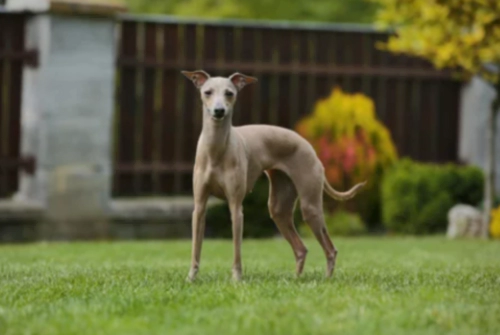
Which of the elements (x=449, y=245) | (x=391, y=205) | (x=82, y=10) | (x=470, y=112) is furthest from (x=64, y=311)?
(x=470, y=112)

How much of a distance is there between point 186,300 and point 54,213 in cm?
883


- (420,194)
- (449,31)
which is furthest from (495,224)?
(449,31)

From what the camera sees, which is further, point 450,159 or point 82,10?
point 450,159

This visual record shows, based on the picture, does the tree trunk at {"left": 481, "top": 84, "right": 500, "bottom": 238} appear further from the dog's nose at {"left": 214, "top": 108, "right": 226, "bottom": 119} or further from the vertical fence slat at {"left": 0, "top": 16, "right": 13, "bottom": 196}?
the dog's nose at {"left": 214, "top": 108, "right": 226, "bottom": 119}

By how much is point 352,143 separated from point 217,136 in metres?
9.14

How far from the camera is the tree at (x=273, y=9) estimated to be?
27.2 meters

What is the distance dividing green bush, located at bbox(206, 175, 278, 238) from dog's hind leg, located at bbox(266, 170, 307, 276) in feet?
23.4

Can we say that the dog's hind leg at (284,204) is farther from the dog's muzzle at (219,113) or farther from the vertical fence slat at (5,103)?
the vertical fence slat at (5,103)

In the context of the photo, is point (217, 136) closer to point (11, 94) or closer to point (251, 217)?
point (251, 217)

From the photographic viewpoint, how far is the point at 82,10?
15.9m

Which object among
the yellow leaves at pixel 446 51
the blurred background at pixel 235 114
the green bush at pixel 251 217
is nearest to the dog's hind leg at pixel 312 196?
the blurred background at pixel 235 114

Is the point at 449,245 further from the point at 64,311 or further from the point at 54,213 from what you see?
the point at 64,311

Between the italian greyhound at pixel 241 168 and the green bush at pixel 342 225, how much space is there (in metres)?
7.81

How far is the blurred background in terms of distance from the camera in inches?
623
